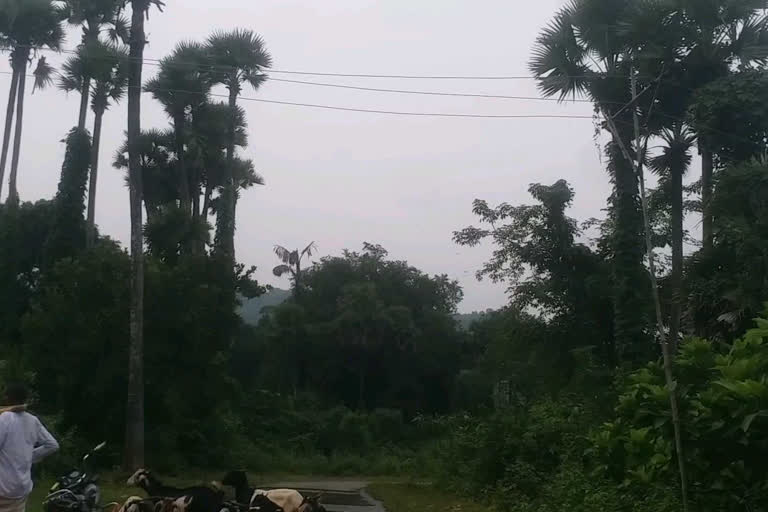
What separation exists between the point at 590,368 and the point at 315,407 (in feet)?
76.6

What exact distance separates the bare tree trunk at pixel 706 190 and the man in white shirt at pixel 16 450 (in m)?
14.8

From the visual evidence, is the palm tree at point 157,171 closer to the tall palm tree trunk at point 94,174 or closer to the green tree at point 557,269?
the tall palm tree trunk at point 94,174

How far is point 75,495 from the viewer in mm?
8438

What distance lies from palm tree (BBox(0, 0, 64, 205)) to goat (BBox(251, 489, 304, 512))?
2771 cm

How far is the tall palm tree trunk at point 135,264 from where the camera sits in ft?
72.9

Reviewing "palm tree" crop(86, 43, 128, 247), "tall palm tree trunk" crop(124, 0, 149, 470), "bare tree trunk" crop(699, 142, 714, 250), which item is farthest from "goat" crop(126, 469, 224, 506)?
"palm tree" crop(86, 43, 128, 247)

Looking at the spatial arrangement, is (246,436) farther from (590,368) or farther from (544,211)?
(590,368)

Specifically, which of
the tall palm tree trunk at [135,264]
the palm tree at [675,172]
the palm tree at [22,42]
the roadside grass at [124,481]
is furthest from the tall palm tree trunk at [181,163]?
the palm tree at [675,172]

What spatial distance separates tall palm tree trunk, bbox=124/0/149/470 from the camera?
2223cm

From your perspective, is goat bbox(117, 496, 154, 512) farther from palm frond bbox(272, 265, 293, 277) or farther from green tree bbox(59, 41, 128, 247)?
→ palm frond bbox(272, 265, 293, 277)

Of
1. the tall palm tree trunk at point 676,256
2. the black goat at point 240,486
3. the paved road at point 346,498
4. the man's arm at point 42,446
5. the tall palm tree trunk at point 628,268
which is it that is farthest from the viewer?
the tall palm tree trunk at point 628,268

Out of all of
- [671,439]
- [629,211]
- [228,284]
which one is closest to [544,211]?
[629,211]

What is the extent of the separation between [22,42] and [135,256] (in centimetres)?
1492

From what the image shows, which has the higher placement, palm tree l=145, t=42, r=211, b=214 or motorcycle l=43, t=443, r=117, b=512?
palm tree l=145, t=42, r=211, b=214
